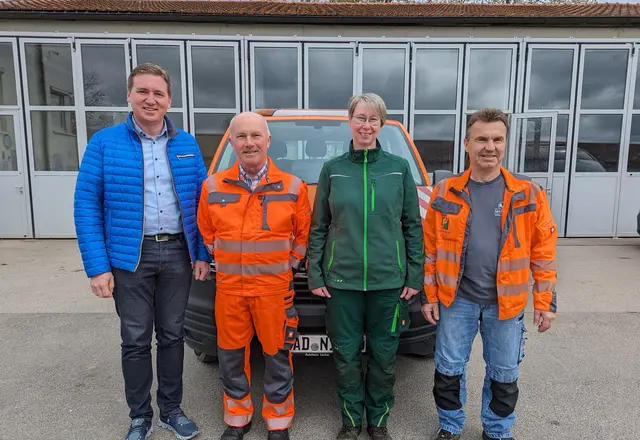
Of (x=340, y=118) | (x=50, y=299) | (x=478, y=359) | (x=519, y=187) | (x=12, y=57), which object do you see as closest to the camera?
(x=519, y=187)

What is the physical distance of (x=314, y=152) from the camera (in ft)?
12.5

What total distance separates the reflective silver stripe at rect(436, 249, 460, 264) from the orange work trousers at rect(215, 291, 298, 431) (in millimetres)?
834

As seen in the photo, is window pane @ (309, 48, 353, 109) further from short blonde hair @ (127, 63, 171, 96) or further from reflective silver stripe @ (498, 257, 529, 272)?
reflective silver stripe @ (498, 257, 529, 272)

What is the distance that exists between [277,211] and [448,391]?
1.36 meters

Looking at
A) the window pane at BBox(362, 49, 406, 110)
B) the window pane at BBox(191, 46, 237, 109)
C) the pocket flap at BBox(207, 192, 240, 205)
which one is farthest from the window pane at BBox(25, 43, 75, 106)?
the pocket flap at BBox(207, 192, 240, 205)

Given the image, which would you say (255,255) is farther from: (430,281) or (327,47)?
(327,47)

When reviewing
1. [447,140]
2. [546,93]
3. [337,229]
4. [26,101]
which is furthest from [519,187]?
[26,101]

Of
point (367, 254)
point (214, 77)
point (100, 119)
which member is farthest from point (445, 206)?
point (100, 119)

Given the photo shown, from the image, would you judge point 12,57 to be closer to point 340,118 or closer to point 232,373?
point 340,118

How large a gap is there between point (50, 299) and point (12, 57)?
6266mm

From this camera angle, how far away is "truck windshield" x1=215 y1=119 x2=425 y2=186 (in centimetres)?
370

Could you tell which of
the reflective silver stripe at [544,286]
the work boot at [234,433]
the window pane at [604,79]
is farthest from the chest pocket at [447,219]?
the window pane at [604,79]

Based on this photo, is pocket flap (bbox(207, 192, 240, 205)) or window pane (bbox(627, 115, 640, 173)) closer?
pocket flap (bbox(207, 192, 240, 205))

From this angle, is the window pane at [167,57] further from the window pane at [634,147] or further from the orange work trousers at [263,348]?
the window pane at [634,147]
